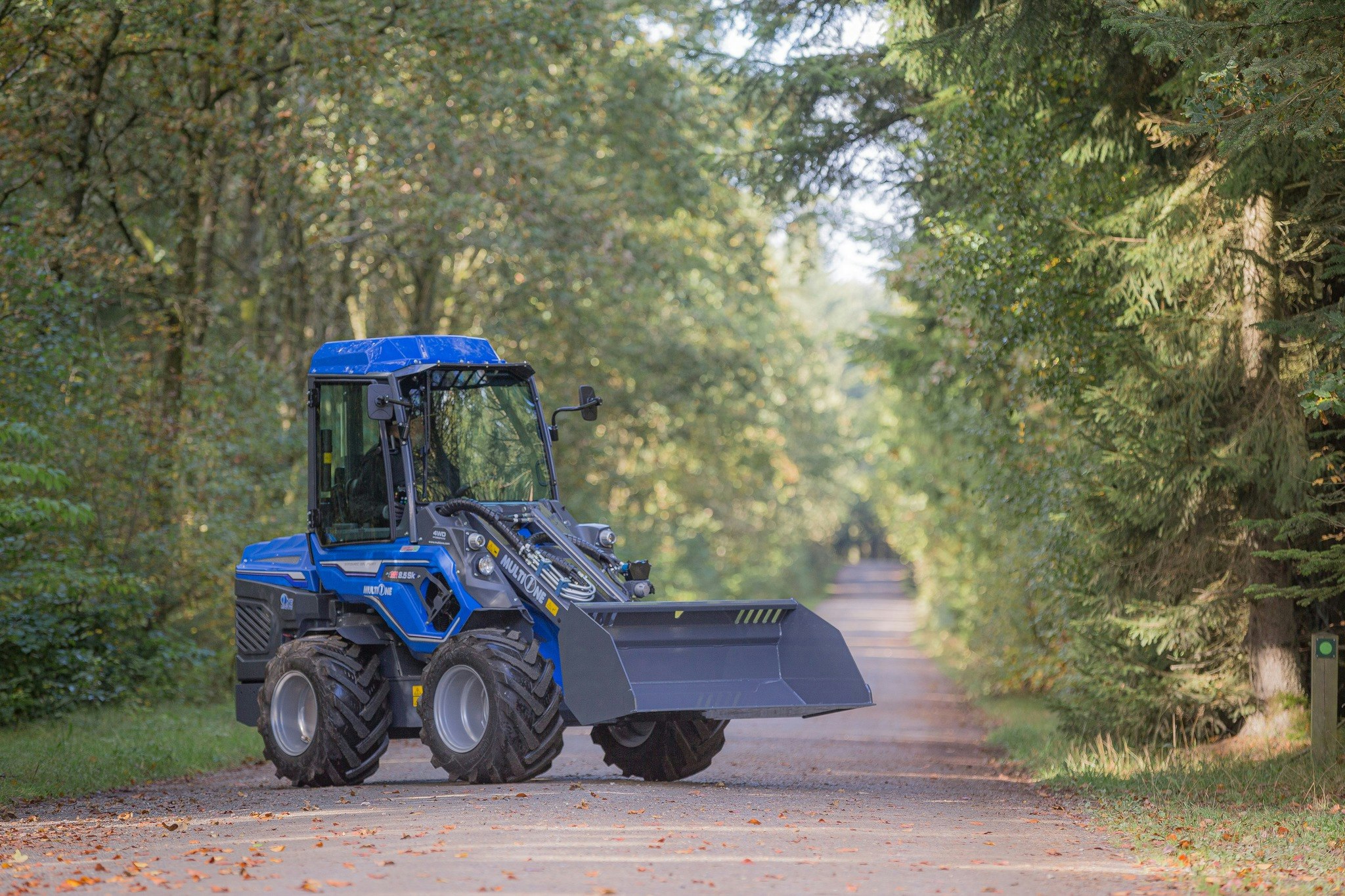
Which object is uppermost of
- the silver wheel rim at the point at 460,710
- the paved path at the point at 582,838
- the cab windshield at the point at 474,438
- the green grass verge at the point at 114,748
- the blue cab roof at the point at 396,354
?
the blue cab roof at the point at 396,354

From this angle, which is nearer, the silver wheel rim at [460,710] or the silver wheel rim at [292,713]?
the silver wheel rim at [460,710]

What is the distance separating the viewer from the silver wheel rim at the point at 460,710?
11227 millimetres

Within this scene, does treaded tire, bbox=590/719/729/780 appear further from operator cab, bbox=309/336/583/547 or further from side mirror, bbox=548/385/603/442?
side mirror, bbox=548/385/603/442

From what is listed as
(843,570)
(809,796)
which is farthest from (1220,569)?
(843,570)

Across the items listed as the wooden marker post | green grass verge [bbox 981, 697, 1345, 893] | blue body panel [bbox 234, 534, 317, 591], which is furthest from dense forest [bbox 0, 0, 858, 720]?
the wooden marker post

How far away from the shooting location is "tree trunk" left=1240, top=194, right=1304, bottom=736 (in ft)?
42.3

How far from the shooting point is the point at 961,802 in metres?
11.4

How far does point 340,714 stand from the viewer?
11.9m

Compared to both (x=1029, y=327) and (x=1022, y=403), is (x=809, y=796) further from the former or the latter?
(x=1022, y=403)

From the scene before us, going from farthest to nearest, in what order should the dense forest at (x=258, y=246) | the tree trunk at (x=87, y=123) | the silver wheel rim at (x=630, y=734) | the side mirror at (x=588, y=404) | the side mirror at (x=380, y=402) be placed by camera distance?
the tree trunk at (x=87, y=123) → the dense forest at (x=258, y=246) → the silver wheel rim at (x=630, y=734) → the side mirror at (x=588, y=404) → the side mirror at (x=380, y=402)

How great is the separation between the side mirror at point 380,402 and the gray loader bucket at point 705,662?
88.3 inches

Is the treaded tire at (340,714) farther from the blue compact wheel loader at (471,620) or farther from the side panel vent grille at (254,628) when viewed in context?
the side panel vent grille at (254,628)

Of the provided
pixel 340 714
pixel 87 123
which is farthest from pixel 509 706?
pixel 87 123

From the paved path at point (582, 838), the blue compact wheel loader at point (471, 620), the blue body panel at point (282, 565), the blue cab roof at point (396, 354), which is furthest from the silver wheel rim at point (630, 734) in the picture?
the blue cab roof at point (396, 354)
